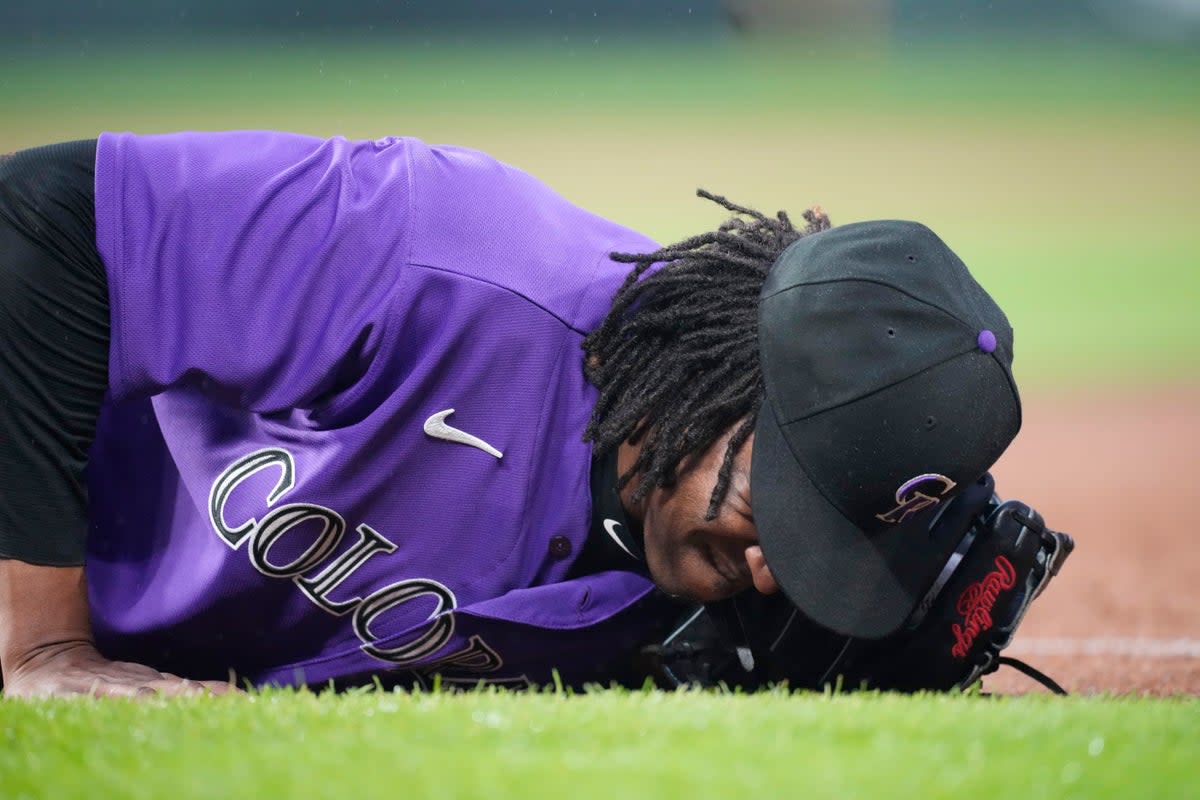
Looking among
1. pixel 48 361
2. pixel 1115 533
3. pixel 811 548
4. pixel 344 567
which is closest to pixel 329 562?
pixel 344 567

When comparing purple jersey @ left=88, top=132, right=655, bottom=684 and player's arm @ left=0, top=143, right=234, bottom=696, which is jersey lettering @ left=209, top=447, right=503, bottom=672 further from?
player's arm @ left=0, top=143, right=234, bottom=696

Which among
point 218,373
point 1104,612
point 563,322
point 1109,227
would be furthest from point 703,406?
point 1109,227

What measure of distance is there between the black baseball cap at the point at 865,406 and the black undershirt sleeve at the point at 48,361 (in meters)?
1.14

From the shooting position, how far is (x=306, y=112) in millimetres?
15148

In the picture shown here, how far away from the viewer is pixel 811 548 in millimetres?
2322

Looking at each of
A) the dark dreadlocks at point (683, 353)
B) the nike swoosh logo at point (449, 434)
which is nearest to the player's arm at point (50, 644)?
the nike swoosh logo at point (449, 434)

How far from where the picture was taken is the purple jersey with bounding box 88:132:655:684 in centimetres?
244

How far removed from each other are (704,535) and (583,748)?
28.5 inches

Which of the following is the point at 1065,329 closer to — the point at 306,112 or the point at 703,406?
the point at 306,112

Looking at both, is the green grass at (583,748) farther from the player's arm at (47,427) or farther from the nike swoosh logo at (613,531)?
the nike swoosh logo at (613,531)

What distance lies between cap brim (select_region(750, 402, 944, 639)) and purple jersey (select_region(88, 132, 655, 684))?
1.26 feet

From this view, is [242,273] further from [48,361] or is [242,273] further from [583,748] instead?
Answer: [583,748]

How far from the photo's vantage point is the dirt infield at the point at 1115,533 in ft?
13.7

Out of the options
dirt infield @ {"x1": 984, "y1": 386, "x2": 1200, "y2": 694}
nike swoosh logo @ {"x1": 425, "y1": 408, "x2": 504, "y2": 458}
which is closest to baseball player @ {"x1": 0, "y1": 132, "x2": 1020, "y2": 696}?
nike swoosh logo @ {"x1": 425, "y1": 408, "x2": 504, "y2": 458}
